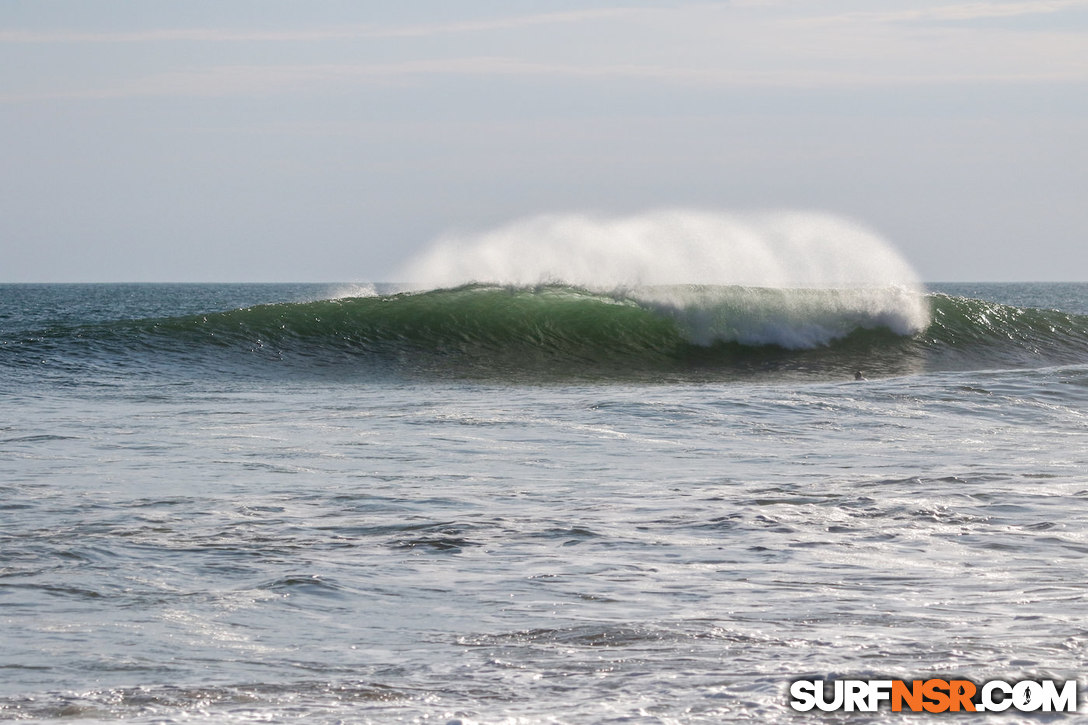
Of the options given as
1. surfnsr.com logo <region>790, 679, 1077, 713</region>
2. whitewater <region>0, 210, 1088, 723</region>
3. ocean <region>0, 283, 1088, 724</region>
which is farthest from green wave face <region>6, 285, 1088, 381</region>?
surfnsr.com logo <region>790, 679, 1077, 713</region>

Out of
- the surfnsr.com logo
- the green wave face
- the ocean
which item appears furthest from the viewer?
the green wave face

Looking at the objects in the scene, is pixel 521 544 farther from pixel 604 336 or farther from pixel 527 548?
pixel 604 336

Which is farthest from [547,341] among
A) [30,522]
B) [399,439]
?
[30,522]

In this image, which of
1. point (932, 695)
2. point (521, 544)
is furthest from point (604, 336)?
point (932, 695)

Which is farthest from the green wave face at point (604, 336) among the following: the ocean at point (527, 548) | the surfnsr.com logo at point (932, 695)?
the surfnsr.com logo at point (932, 695)

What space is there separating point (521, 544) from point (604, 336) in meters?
14.5

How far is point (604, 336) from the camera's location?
20.0m

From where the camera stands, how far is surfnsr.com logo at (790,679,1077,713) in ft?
10.9

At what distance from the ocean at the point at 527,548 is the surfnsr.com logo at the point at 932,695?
3.0 inches

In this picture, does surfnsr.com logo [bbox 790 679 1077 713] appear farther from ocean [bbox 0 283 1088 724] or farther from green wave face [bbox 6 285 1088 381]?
green wave face [bbox 6 285 1088 381]

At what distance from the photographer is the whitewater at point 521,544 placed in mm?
3627

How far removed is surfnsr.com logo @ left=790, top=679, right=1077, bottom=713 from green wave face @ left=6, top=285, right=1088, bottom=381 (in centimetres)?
1307

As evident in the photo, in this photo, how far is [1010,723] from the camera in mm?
3217

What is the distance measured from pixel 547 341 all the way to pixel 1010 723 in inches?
659
